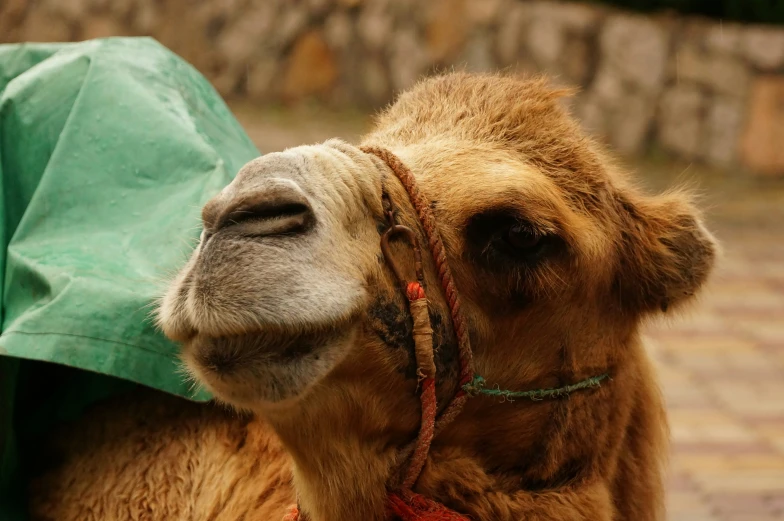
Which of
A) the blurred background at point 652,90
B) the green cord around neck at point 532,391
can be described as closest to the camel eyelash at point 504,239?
the green cord around neck at point 532,391

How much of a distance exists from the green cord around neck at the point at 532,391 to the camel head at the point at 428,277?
24 mm

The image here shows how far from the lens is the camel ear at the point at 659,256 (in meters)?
2.95

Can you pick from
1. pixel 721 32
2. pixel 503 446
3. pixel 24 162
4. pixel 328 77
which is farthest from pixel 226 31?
pixel 503 446

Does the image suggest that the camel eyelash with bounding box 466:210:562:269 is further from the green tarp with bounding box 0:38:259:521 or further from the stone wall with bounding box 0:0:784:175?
the stone wall with bounding box 0:0:784:175

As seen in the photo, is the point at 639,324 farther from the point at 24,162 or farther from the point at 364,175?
the point at 24,162

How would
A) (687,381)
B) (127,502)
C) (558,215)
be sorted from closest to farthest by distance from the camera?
(558,215)
(127,502)
(687,381)

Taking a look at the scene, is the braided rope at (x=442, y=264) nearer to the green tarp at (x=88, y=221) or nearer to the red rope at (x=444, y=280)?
the red rope at (x=444, y=280)

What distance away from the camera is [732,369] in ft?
22.7

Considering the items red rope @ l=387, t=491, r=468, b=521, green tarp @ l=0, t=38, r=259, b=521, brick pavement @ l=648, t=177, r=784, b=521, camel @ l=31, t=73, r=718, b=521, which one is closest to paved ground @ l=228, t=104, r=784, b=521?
brick pavement @ l=648, t=177, r=784, b=521

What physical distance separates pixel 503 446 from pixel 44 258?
1350mm

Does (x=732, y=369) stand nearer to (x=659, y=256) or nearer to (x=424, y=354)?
(x=659, y=256)

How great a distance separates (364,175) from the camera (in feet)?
8.36

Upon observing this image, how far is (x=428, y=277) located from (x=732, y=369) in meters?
4.87

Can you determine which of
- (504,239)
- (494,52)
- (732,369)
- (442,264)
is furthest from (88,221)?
(494,52)
